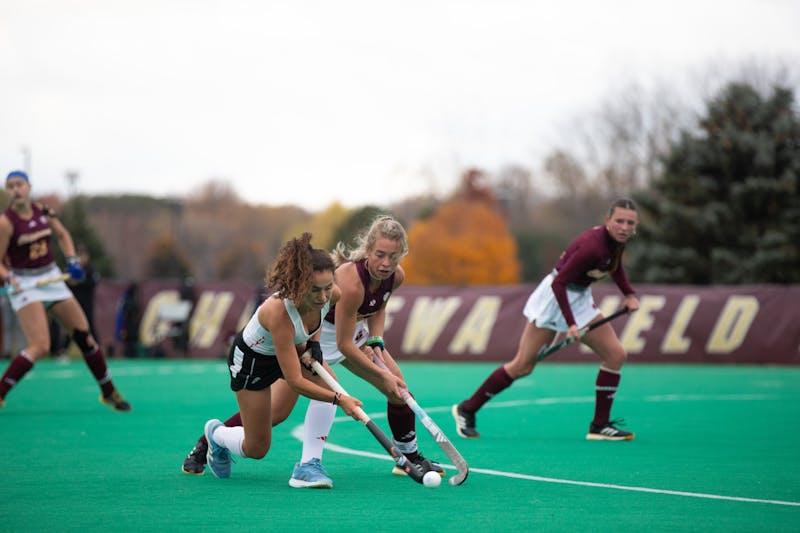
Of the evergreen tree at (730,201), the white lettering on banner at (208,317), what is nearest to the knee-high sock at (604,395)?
the white lettering on banner at (208,317)

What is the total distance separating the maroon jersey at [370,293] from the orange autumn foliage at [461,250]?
41.9 m

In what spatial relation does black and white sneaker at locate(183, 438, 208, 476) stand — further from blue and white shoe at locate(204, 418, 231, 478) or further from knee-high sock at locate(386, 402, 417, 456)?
knee-high sock at locate(386, 402, 417, 456)

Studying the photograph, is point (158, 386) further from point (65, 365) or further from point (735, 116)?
point (735, 116)

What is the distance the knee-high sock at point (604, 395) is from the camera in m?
9.34

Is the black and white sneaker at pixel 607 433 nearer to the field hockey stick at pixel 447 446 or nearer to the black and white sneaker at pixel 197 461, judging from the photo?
the field hockey stick at pixel 447 446

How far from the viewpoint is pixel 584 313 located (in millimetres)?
9531

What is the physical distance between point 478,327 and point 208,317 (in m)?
5.72

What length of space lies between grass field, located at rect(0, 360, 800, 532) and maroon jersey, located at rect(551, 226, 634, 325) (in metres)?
1.20

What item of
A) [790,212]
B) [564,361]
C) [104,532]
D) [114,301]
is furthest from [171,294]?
[104,532]

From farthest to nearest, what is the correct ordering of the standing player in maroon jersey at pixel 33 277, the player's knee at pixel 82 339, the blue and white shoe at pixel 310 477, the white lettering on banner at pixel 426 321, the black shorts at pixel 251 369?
the white lettering on banner at pixel 426 321 < the player's knee at pixel 82 339 < the standing player in maroon jersey at pixel 33 277 < the black shorts at pixel 251 369 < the blue and white shoe at pixel 310 477

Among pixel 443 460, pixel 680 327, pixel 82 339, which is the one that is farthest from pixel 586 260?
pixel 680 327

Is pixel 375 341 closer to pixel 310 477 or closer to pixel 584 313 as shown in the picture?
pixel 310 477

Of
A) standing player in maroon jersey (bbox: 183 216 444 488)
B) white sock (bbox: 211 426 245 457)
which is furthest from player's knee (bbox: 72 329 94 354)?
white sock (bbox: 211 426 245 457)

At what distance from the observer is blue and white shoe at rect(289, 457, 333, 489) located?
6441 millimetres
